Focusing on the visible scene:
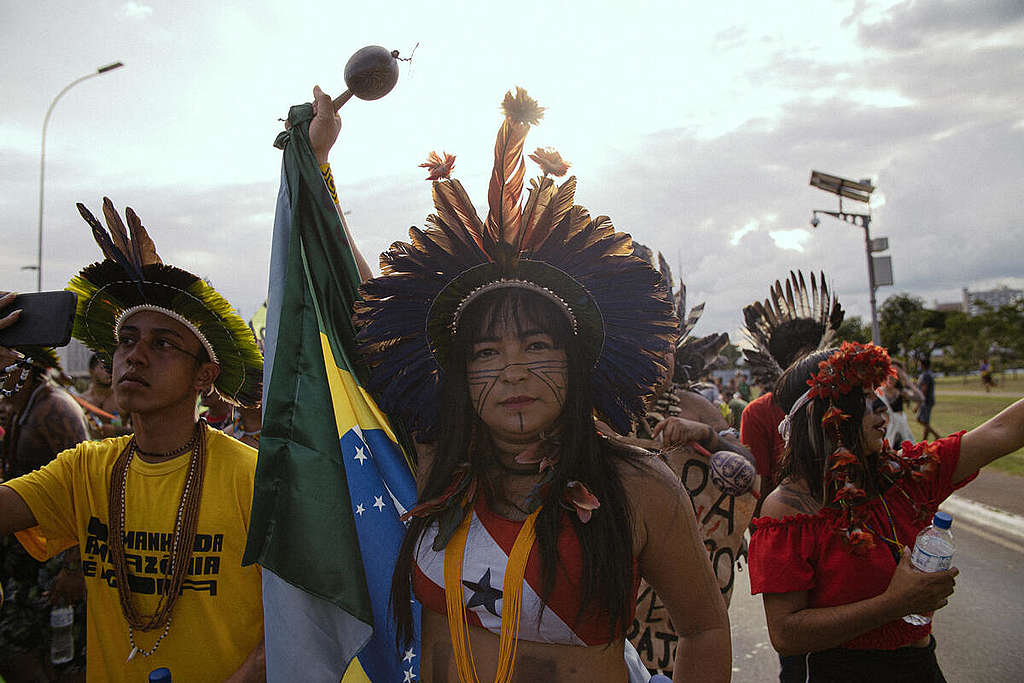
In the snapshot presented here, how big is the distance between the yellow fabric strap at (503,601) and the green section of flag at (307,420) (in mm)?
367

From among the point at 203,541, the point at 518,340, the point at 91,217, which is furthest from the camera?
the point at 91,217

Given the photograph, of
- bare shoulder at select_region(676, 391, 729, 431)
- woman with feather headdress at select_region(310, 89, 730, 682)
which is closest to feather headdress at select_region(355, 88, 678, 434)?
woman with feather headdress at select_region(310, 89, 730, 682)

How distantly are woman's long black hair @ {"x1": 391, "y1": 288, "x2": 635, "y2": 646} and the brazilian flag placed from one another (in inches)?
6.0

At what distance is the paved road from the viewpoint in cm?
425

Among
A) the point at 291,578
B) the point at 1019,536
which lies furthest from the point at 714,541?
the point at 1019,536

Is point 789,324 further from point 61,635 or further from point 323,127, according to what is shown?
point 61,635

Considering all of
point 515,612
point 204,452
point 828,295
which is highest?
point 828,295

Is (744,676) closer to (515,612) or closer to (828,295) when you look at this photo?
(828,295)

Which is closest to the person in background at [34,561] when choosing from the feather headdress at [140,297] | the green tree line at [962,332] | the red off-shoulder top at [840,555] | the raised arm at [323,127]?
the feather headdress at [140,297]

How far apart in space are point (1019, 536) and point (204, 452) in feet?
27.9

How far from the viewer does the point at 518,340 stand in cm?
182

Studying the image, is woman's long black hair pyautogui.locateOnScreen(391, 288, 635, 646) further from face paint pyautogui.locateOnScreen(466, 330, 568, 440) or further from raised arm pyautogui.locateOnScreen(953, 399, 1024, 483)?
raised arm pyautogui.locateOnScreen(953, 399, 1024, 483)

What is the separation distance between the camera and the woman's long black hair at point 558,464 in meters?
1.64

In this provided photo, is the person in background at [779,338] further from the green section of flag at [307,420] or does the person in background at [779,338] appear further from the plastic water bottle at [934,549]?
the green section of flag at [307,420]
